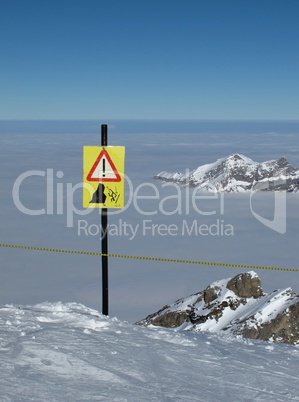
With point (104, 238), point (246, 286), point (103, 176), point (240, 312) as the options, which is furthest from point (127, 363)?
point (246, 286)

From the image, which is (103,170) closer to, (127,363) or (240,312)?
(127,363)

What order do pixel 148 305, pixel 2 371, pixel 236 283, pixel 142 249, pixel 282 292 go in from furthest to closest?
pixel 142 249 → pixel 148 305 → pixel 236 283 → pixel 282 292 → pixel 2 371

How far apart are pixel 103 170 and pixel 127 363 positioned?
3.13m

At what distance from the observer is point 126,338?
536 centimetres

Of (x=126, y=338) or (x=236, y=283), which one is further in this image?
(x=236, y=283)

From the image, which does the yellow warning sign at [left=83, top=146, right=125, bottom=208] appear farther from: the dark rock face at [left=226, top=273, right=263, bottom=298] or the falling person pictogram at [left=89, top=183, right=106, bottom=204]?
the dark rock face at [left=226, top=273, right=263, bottom=298]

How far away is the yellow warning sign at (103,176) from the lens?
682 centimetres

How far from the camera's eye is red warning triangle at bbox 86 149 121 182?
22.4 ft

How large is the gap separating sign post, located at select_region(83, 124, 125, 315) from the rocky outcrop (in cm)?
2675

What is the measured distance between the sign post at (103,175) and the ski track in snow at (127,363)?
5.51ft

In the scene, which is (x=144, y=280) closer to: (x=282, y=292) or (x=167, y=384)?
(x=282, y=292)

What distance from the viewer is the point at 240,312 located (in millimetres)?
38312

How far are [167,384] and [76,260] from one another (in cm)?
16618

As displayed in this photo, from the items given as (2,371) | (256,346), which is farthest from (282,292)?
(2,371)
